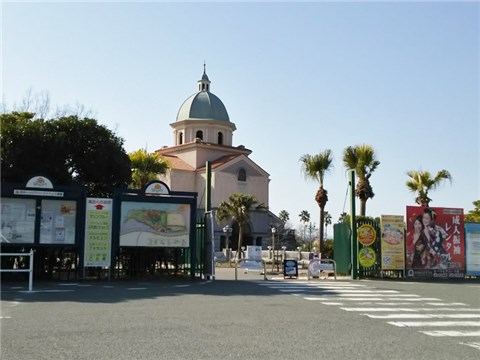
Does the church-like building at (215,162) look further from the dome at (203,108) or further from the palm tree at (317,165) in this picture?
the palm tree at (317,165)

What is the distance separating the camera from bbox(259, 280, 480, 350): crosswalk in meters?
10.2

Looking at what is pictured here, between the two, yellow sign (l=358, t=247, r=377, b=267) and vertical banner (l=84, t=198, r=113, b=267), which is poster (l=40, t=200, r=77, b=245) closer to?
vertical banner (l=84, t=198, r=113, b=267)

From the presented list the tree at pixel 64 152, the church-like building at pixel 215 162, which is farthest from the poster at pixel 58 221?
the church-like building at pixel 215 162

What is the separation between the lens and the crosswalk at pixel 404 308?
10219 mm

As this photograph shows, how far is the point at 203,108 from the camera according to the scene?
223ft

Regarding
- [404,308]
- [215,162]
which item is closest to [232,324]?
[404,308]

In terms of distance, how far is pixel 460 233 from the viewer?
969 inches

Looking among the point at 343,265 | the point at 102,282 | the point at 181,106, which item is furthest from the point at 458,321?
the point at 181,106

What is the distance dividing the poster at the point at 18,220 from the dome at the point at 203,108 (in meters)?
49.0

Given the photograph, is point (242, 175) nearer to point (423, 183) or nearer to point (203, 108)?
point (203, 108)

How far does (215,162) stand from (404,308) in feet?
176

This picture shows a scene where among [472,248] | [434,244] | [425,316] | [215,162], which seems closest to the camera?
[425,316]

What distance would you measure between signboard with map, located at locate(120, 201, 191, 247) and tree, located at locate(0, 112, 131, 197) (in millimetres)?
6259

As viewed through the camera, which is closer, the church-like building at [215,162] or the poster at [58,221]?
the poster at [58,221]
